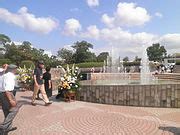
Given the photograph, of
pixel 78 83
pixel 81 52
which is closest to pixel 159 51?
pixel 81 52

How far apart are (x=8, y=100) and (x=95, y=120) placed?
9.07ft

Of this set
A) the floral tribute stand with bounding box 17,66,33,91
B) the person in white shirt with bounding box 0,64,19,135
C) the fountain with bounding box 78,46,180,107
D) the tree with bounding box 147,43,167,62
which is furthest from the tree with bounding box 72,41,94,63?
the person in white shirt with bounding box 0,64,19,135

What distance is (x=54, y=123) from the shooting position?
24.9 feet

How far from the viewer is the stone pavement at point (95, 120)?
6.77 meters

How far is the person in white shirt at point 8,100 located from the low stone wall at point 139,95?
5256 millimetres

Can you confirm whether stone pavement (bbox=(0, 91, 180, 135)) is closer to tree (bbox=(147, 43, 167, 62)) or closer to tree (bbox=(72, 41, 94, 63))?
tree (bbox=(72, 41, 94, 63))

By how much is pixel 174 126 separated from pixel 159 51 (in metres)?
84.7

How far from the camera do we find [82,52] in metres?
64.7

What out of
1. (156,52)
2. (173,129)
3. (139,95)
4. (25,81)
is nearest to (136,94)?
(139,95)

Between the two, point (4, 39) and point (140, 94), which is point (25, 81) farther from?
point (4, 39)

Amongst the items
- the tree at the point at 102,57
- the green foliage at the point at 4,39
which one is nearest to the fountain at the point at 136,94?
the tree at the point at 102,57

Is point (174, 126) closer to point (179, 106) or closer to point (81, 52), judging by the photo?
point (179, 106)

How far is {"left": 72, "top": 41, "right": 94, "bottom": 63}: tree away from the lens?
64188mm

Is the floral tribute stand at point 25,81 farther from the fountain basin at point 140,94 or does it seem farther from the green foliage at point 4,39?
the green foliage at point 4,39
